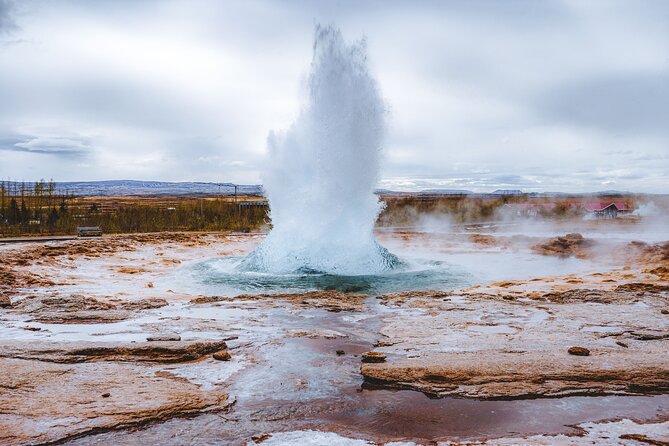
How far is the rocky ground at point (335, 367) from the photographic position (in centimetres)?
378

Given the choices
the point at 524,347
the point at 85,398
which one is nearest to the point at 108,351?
the point at 85,398

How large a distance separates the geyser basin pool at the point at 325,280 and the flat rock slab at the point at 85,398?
20.1ft

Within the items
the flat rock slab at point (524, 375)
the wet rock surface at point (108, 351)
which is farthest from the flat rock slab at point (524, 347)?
the wet rock surface at point (108, 351)

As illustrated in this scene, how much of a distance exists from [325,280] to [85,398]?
8.87 meters

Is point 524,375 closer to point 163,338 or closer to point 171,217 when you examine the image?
point 163,338

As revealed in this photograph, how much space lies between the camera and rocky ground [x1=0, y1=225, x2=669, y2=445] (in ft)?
12.4

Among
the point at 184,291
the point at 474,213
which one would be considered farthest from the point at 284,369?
the point at 474,213

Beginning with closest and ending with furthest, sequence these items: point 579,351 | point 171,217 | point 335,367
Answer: point 335,367, point 579,351, point 171,217

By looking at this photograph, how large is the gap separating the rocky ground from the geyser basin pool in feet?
6.04

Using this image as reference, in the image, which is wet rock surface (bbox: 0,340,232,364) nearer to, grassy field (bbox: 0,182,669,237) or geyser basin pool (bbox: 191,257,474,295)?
geyser basin pool (bbox: 191,257,474,295)

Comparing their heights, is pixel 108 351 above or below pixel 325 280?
above

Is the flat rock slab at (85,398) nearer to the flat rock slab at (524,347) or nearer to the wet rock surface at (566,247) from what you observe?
the flat rock slab at (524,347)

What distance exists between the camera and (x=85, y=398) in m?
4.15

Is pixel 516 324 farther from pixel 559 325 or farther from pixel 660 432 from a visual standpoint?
pixel 660 432
